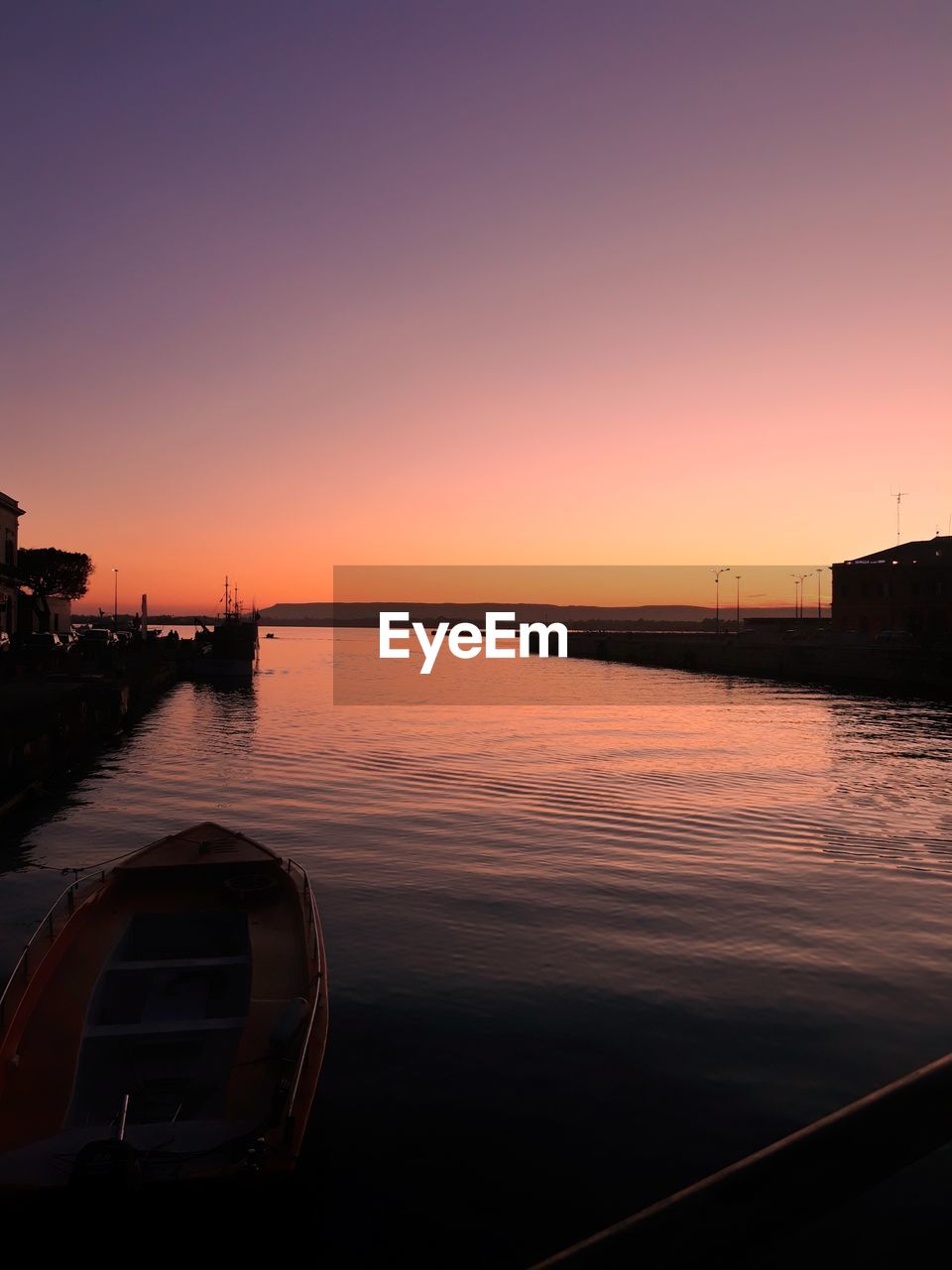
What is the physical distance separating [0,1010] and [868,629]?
129170mm

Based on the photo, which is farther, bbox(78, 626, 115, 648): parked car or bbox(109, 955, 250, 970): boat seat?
bbox(78, 626, 115, 648): parked car

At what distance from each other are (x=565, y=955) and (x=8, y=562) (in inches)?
3450

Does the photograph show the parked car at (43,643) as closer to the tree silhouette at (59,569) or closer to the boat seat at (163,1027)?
the tree silhouette at (59,569)

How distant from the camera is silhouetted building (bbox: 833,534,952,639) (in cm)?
11556

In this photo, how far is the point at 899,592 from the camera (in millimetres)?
119750

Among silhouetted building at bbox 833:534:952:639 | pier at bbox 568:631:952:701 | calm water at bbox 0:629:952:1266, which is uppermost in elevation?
silhouetted building at bbox 833:534:952:639

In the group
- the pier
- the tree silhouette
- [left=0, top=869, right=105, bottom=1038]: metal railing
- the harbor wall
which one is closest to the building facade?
the harbor wall

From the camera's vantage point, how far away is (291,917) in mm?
13875

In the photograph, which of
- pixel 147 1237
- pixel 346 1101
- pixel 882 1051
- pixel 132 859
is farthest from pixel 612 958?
pixel 147 1237

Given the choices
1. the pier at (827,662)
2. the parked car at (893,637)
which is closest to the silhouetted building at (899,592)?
the parked car at (893,637)

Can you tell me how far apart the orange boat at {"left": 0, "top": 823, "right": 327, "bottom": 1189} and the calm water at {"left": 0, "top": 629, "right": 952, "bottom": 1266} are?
186cm

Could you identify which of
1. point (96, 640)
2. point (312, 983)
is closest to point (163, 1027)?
point (312, 983)

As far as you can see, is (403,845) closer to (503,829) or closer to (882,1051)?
(503,829)

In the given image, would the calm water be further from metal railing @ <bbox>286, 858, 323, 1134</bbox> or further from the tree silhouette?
the tree silhouette
